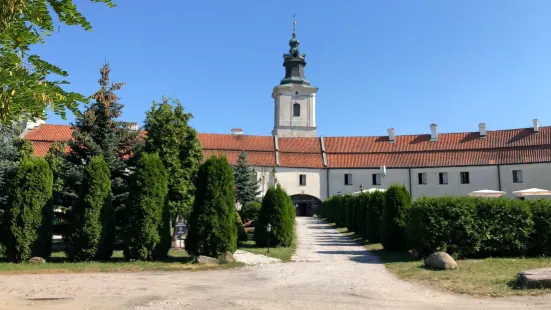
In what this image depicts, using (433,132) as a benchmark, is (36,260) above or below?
below

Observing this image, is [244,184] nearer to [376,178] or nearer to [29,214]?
[376,178]

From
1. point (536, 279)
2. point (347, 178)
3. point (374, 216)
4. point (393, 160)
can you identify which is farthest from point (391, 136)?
point (536, 279)

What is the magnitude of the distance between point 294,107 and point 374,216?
1763 inches

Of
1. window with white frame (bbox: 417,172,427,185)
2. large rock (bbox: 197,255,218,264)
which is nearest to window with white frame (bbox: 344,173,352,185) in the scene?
window with white frame (bbox: 417,172,427,185)

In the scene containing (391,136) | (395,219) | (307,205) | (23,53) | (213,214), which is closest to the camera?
(23,53)

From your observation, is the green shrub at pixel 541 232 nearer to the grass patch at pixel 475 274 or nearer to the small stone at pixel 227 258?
the grass patch at pixel 475 274

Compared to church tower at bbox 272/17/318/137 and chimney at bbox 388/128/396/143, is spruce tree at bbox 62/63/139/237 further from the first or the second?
church tower at bbox 272/17/318/137

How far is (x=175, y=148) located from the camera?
66.3ft

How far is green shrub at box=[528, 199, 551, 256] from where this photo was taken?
13.2 metres

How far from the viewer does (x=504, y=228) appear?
13.3m

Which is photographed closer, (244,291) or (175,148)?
(244,291)

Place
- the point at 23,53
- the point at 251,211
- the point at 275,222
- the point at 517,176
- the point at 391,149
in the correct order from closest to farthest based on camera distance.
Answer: the point at 23,53
the point at 275,222
the point at 251,211
the point at 517,176
the point at 391,149

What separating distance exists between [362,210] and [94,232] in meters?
12.9

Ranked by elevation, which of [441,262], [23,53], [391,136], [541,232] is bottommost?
[441,262]
